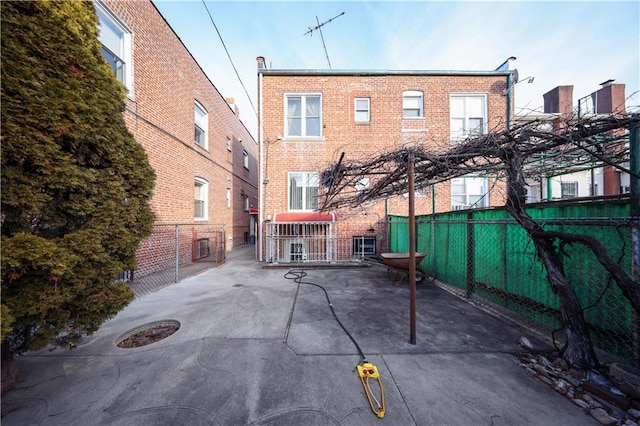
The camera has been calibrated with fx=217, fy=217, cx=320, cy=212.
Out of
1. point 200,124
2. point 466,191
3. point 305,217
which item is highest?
point 200,124

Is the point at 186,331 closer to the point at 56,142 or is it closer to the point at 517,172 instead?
the point at 56,142

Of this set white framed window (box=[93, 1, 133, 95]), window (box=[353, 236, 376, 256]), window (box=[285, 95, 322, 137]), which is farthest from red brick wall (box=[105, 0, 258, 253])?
window (box=[353, 236, 376, 256])

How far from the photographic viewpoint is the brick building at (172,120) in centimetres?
615

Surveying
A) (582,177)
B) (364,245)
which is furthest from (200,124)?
(582,177)

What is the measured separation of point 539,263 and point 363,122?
308 inches

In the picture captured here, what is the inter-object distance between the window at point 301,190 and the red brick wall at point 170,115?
161 inches

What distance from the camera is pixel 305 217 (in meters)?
8.54

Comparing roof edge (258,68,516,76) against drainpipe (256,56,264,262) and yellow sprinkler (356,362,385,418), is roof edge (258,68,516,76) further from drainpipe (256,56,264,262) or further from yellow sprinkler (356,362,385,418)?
yellow sprinkler (356,362,385,418)

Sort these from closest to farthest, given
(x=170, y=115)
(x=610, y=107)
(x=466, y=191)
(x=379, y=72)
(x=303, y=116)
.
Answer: (x=170, y=115) → (x=379, y=72) → (x=466, y=191) → (x=303, y=116) → (x=610, y=107)

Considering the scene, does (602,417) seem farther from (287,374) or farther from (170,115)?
(170,115)

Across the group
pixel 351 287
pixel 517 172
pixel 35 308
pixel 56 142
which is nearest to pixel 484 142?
pixel 517 172

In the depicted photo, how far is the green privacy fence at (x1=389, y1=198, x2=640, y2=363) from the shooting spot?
8.18 feet

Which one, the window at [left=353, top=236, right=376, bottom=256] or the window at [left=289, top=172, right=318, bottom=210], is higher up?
the window at [left=289, top=172, right=318, bottom=210]

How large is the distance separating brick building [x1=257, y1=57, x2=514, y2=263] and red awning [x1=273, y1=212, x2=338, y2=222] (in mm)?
657
